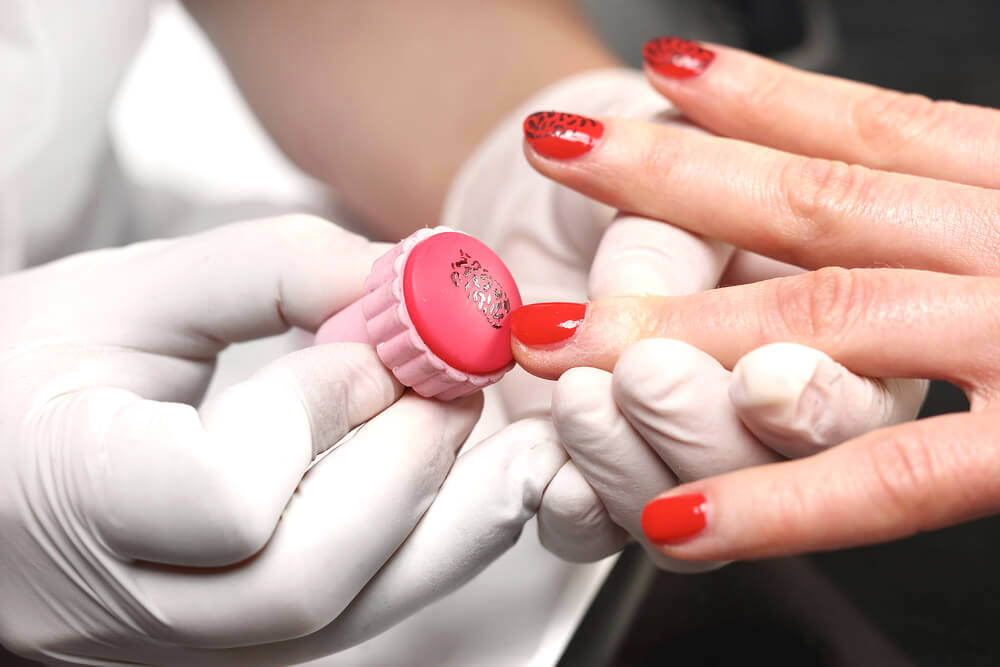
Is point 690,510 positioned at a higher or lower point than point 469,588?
higher

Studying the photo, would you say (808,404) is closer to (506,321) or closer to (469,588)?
(506,321)

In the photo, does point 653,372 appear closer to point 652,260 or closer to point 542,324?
point 542,324

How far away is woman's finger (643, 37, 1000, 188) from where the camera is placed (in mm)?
933

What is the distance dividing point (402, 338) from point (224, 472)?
0.19 meters

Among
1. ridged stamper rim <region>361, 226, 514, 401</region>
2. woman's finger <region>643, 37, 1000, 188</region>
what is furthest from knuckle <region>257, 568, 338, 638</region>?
woman's finger <region>643, 37, 1000, 188</region>

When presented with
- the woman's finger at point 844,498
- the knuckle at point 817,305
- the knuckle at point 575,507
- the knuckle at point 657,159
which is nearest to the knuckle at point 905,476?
the woman's finger at point 844,498

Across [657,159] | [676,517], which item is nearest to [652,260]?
[657,159]

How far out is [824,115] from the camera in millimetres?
1004

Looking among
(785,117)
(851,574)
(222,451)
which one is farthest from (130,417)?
(851,574)

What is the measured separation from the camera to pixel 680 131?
950 millimetres

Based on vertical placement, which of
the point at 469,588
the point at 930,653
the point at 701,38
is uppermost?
the point at 701,38

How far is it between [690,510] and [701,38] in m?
2.11

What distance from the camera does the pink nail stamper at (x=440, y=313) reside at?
704 millimetres

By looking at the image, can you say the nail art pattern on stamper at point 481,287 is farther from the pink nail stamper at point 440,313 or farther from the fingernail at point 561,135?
the fingernail at point 561,135
